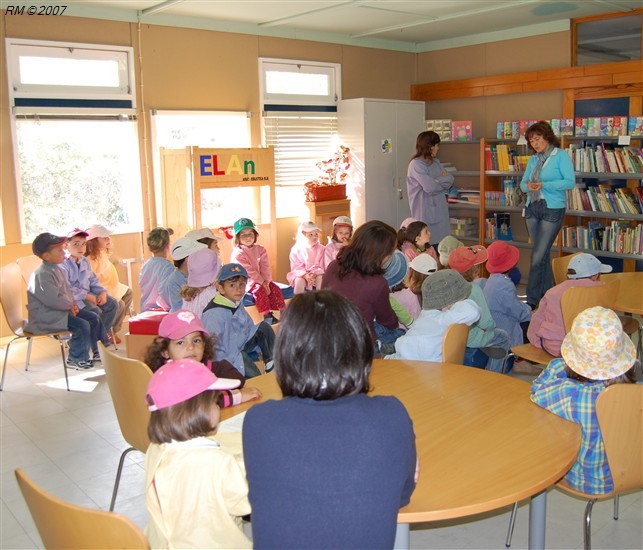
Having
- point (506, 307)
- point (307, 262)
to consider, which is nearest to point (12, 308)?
point (307, 262)

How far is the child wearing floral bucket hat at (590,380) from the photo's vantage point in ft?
7.70

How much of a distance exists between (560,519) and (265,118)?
5876mm

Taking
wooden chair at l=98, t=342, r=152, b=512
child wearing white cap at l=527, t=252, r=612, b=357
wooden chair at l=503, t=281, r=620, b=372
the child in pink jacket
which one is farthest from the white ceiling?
wooden chair at l=98, t=342, r=152, b=512

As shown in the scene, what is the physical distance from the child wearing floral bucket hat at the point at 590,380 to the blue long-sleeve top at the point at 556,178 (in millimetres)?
4060

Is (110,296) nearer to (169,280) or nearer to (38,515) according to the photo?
(169,280)

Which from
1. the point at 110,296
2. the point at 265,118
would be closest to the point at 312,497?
the point at 110,296

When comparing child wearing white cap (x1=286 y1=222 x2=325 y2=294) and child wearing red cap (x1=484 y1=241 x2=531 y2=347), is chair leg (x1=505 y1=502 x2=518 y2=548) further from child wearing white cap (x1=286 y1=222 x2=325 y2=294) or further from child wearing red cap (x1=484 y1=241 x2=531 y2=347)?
child wearing white cap (x1=286 y1=222 x2=325 y2=294)

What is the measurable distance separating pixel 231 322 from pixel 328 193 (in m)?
4.87

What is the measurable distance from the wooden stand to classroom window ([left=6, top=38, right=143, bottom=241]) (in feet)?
6.38

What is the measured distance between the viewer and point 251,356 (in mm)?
3990

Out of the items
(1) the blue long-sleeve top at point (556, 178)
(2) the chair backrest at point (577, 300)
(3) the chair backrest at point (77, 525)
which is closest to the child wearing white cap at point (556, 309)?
(2) the chair backrest at point (577, 300)

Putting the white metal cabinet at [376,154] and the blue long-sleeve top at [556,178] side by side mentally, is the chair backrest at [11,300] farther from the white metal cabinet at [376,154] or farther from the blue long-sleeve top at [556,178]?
the blue long-sleeve top at [556,178]

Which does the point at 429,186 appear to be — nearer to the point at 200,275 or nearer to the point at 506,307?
the point at 506,307

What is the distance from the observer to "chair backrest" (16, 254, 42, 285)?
19.0ft
